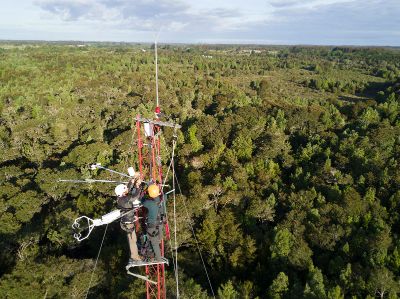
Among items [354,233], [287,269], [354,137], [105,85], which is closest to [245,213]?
[287,269]

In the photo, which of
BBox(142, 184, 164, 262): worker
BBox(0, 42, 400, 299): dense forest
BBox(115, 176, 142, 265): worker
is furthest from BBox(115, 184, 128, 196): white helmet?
BBox(0, 42, 400, 299): dense forest

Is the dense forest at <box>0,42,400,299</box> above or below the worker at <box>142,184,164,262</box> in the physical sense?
below

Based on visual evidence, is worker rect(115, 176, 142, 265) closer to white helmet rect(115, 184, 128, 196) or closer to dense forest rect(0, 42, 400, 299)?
white helmet rect(115, 184, 128, 196)

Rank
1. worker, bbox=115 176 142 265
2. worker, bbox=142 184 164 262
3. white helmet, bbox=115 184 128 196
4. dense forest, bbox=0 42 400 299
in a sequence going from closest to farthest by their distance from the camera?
1. worker, bbox=142 184 164 262
2. white helmet, bbox=115 184 128 196
3. worker, bbox=115 176 142 265
4. dense forest, bbox=0 42 400 299

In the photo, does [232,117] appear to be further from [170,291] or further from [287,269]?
[170,291]

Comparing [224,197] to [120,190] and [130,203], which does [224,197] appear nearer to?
[130,203]

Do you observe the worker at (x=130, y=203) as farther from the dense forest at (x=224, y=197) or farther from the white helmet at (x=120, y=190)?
the dense forest at (x=224, y=197)

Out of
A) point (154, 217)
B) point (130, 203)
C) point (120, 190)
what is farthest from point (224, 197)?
point (120, 190)
